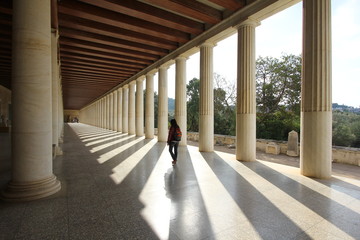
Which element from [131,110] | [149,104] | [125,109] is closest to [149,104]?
[149,104]

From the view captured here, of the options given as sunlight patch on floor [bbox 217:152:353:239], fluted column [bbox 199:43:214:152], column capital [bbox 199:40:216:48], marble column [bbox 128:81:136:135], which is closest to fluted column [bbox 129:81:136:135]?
marble column [bbox 128:81:136:135]

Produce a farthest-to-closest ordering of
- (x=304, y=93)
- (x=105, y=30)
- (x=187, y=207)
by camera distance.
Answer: (x=105, y=30) < (x=304, y=93) < (x=187, y=207)

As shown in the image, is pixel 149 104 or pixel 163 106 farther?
pixel 149 104

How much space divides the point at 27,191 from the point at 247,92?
441 inches

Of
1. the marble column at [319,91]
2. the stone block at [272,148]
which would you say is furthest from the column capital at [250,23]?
the stone block at [272,148]

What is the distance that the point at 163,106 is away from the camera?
23656mm

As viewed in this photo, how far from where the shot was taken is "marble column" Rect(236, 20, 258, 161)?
12305 millimetres

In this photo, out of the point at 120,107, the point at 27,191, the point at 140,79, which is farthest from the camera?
the point at 120,107

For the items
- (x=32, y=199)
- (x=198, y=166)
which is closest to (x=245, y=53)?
(x=198, y=166)

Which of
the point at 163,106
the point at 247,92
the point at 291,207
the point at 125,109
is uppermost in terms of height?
the point at 247,92

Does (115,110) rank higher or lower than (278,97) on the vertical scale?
lower

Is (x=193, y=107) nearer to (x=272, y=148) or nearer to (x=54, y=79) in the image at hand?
(x=272, y=148)

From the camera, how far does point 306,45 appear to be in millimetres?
9242

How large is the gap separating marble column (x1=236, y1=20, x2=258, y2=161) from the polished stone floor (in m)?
3.20
